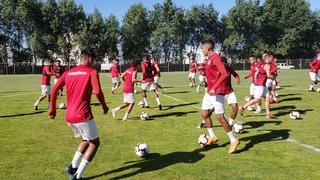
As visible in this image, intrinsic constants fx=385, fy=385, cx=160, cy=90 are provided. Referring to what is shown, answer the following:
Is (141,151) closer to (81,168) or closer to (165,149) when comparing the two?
(165,149)

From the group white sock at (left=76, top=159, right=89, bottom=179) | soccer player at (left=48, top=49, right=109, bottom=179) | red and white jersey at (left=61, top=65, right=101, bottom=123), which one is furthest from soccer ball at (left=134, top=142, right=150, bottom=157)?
red and white jersey at (left=61, top=65, right=101, bottom=123)

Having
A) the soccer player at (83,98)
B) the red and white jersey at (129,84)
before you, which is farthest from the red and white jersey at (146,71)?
the soccer player at (83,98)

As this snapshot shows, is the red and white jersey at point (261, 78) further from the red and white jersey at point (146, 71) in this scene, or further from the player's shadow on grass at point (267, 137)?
the red and white jersey at point (146, 71)

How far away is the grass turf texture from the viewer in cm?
724

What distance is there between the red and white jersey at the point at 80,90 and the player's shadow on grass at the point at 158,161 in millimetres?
1236

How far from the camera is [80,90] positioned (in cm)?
662

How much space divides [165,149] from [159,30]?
7325cm

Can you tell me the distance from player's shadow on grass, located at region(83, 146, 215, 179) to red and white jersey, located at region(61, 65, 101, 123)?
1236 mm

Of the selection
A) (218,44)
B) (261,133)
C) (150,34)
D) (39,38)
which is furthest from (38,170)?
(218,44)

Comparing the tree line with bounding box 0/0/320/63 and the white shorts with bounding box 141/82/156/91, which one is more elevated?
the tree line with bounding box 0/0/320/63

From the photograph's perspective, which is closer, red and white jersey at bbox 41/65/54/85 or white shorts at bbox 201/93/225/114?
white shorts at bbox 201/93/225/114

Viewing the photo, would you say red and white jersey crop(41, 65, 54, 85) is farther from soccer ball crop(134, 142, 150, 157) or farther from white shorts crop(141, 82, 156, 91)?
soccer ball crop(134, 142, 150, 157)

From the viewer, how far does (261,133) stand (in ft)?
35.3

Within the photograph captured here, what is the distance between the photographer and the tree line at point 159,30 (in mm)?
→ 73750
